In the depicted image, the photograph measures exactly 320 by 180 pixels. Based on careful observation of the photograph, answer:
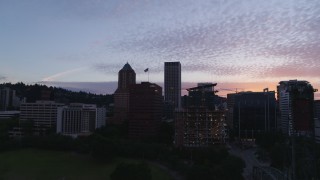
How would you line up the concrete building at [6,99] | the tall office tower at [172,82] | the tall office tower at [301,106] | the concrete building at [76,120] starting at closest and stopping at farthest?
the tall office tower at [301,106]
the concrete building at [76,120]
the concrete building at [6,99]
the tall office tower at [172,82]

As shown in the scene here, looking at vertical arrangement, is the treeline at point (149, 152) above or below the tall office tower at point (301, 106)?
below

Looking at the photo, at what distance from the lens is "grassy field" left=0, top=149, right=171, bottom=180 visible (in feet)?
148

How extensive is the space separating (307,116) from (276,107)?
3144 inches

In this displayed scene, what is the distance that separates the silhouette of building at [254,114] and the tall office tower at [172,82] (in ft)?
137

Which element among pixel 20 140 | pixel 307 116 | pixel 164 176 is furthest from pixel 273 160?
pixel 20 140

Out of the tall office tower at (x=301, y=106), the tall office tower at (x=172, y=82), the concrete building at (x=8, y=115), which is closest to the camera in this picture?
the tall office tower at (x=301, y=106)

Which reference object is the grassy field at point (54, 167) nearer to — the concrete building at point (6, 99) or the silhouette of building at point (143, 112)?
the silhouette of building at point (143, 112)

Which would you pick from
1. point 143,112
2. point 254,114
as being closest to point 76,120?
point 143,112

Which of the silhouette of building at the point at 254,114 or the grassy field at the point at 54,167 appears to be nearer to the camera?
the grassy field at the point at 54,167

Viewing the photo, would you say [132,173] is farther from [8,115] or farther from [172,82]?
[172,82]

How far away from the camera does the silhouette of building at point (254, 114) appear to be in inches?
3733

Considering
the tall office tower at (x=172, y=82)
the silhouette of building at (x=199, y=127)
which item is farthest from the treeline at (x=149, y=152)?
the tall office tower at (x=172, y=82)

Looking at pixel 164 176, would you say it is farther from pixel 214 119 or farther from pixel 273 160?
pixel 214 119

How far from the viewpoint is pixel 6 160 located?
53188mm
